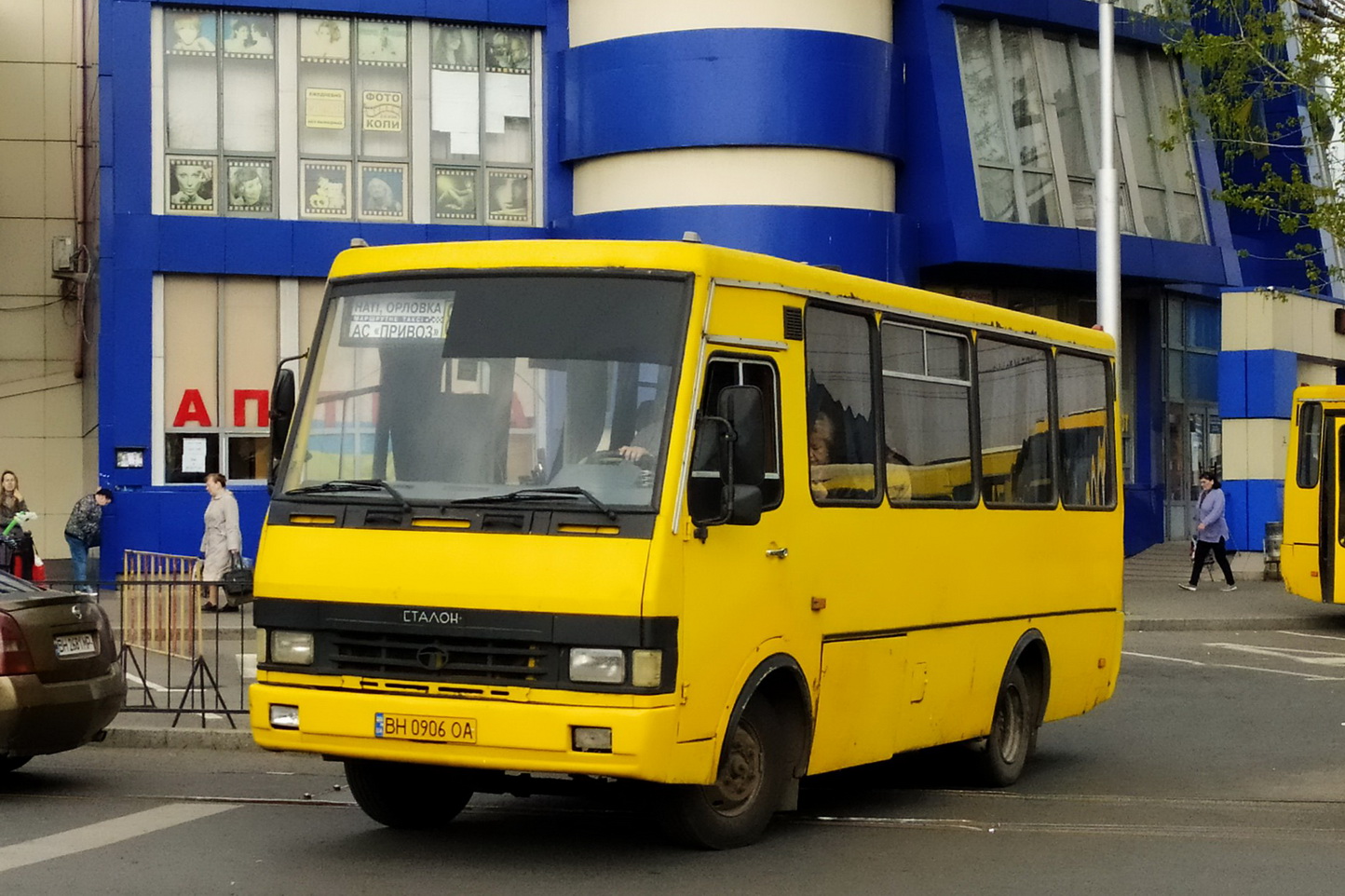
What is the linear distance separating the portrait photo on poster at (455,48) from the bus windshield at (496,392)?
22.5 m

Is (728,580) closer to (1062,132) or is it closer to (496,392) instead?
(496,392)

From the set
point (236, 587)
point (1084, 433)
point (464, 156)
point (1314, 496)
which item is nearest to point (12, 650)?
point (236, 587)

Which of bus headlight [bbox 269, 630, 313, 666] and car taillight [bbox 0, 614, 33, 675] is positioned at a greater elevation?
bus headlight [bbox 269, 630, 313, 666]

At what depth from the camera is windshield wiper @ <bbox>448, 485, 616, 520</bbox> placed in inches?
330

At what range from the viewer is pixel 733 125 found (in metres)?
30.1

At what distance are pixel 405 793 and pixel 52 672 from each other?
253 centimetres

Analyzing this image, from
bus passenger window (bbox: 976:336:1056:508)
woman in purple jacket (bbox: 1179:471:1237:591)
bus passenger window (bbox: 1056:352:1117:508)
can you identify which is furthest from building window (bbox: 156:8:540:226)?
bus passenger window (bbox: 976:336:1056:508)

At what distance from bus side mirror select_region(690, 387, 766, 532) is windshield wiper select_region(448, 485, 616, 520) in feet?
1.46

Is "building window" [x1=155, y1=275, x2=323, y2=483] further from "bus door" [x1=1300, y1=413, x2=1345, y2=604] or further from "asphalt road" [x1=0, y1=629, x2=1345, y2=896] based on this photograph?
"asphalt road" [x1=0, y1=629, x2=1345, y2=896]

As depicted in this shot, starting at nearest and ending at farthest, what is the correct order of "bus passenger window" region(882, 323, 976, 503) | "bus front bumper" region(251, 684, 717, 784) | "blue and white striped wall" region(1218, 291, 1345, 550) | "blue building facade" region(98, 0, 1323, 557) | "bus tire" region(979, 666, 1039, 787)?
1. "bus front bumper" region(251, 684, 717, 784)
2. "bus passenger window" region(882, 323, 976, 503)
3. "bus tire" region(979, 666, 1039, 787)
4. "blue building facade" region(98, 0, 1323, 557)
5. "blue and white striped wall" region(1218, 291, 1345, 550)

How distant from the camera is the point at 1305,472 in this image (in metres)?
24.6

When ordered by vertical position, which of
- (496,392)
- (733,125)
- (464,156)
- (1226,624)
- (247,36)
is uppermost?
(247,36)

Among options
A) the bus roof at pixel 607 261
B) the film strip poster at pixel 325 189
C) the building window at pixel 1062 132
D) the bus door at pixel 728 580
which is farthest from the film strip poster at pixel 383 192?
Answer: the bus door at pixel 728 580

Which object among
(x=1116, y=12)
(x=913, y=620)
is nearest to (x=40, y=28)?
(x=1116, y=12)
